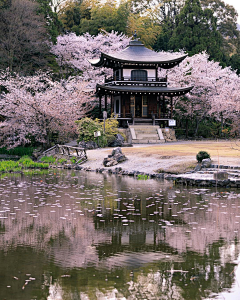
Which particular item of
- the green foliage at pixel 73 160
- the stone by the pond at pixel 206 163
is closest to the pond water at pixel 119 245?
the stone by the pond at pixel 206 163

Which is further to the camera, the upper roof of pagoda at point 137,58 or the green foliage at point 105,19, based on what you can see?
the green foliage at point 105,19

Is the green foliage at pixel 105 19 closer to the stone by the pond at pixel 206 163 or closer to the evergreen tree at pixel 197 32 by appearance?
the evergreen tree at pixel 197 32

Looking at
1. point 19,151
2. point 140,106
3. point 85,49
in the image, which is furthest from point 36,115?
point 85,49

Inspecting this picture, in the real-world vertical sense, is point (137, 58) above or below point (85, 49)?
below

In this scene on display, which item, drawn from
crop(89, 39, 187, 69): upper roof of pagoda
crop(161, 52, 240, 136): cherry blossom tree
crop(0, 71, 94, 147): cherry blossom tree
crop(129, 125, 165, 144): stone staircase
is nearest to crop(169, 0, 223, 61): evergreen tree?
crop(161, 52, 240, 136): cherry blossom tree

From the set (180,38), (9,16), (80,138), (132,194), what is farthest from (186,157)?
(180,38)

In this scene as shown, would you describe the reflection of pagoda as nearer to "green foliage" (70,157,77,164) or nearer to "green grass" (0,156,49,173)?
"green foliage" (70,157,77,164)

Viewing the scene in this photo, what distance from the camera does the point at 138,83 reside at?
1836 inches

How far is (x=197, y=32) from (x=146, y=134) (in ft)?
74.5

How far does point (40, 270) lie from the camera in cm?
791

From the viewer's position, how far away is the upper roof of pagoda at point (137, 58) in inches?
1789

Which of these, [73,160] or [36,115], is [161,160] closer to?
[73,160]

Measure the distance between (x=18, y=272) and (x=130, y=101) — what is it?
40.7 m

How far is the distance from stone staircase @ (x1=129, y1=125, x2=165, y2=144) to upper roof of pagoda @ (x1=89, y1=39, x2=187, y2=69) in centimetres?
682
